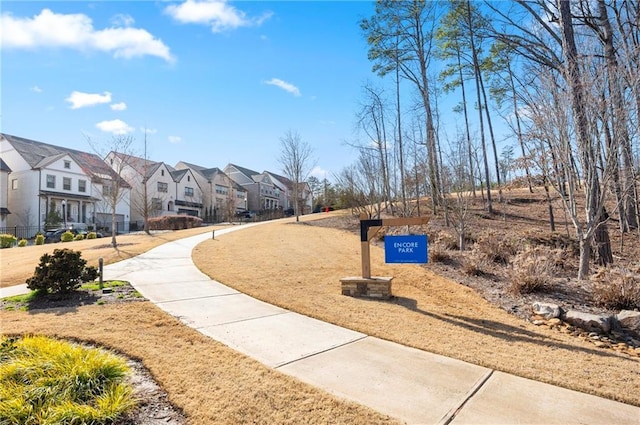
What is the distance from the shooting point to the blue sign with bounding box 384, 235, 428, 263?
654cm

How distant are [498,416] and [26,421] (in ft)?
11.5

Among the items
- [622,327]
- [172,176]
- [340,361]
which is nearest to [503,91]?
[622,327]

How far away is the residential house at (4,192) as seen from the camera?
2852 centimetres

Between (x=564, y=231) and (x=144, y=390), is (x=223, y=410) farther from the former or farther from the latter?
(x=564, y=231)

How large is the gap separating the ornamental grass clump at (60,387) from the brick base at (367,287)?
4.37m

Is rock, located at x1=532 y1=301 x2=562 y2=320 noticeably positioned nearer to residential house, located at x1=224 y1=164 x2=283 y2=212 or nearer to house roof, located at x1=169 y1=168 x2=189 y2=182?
house roof, located at x1=169 y1=168 x2=189 y2=182

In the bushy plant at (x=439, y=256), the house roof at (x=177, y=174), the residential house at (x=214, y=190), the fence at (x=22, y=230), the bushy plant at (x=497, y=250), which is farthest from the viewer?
the residential house at (x=214, y=190)

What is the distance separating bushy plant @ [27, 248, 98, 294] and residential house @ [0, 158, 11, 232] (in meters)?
30.1

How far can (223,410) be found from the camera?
2693mm

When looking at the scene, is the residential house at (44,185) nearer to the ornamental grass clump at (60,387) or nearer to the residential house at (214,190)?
the residential house at (214,190)

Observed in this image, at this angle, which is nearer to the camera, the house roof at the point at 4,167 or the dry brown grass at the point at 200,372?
the dry brown grass at the point at 200,372

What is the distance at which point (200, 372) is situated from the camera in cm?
334

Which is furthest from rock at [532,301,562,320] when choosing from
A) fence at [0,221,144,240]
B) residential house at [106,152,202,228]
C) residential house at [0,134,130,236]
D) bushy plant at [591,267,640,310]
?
residential house at [106,152,202,228]

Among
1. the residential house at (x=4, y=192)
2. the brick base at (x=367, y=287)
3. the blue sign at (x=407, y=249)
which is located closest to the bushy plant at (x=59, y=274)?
the brick base at (x=367, y=287)
